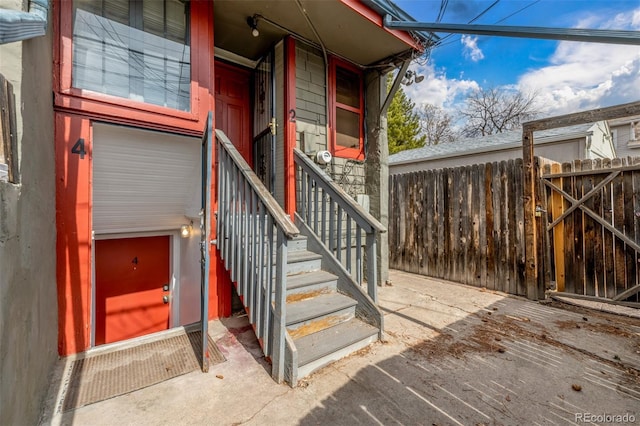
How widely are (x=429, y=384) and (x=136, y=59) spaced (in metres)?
3.69

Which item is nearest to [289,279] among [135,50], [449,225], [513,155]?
[135,50]

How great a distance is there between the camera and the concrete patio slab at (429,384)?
5.46ft

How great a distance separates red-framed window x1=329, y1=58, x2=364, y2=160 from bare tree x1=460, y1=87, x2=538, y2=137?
56.8 ft

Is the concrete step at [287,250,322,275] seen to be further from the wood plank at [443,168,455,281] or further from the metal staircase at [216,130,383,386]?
the wood plank at [443,168,455,281]

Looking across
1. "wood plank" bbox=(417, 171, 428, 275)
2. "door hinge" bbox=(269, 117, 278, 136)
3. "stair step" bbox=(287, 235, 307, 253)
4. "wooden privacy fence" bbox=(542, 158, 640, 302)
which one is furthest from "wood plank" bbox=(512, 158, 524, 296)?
"door hinge" bbox=(269, 117, 278, 136)

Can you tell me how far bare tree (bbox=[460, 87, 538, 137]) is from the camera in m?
17.0

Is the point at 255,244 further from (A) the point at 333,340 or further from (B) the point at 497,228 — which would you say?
(B) the point at 497,228

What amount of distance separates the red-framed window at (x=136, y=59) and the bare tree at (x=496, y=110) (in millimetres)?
19799

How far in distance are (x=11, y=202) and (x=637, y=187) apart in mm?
5326

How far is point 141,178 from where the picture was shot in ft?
9.68

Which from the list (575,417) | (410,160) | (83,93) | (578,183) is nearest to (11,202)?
(83,93)

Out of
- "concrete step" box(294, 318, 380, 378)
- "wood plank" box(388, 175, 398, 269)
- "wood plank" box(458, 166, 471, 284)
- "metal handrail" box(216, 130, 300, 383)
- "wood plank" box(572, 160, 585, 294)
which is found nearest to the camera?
"metal handrail" box(216, 130, 300, 383)

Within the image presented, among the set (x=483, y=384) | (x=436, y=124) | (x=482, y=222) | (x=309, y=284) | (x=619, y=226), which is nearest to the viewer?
(x=483, y=384)

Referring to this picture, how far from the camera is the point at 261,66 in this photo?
419 cm
